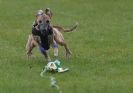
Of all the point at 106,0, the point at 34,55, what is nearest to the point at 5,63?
the point at 34,55

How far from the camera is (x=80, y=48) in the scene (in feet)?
47.5

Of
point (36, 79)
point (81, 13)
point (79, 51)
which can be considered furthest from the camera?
point (81, 13)

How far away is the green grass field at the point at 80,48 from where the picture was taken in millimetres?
9383

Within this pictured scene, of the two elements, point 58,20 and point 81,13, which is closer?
point 58,20

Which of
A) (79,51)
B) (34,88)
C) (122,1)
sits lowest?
(122,1)

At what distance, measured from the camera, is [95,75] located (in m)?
10.4

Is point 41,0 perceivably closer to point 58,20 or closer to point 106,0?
point 106,0

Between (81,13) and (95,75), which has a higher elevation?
(95,75)

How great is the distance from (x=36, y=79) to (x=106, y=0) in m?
17.8

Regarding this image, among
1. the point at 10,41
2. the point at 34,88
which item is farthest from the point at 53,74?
the point at 10,41

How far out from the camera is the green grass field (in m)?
9.38

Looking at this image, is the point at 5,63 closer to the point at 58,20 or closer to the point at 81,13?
the point at 58,20

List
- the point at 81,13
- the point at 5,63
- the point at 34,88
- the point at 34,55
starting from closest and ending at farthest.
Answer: the point at 34,88 → the point at 5,63 → the point at 34,55 → the point at 81,13

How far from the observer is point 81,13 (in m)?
23.6
